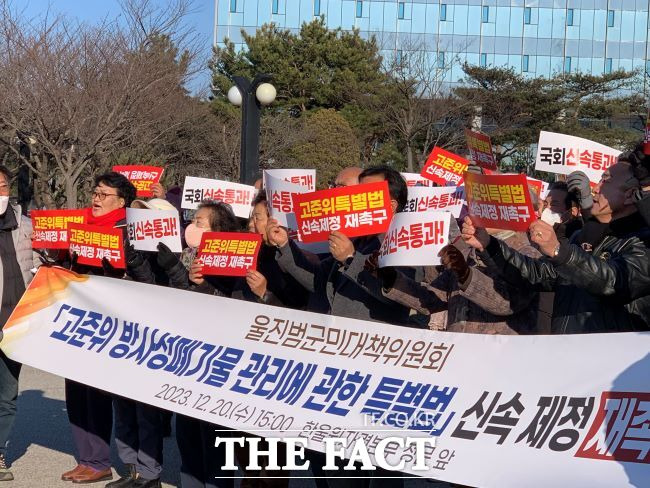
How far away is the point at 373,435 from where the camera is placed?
4629 millimetres

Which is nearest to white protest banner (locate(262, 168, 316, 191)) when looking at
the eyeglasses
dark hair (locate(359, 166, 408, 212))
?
the eyeglasses

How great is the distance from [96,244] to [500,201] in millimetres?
2845

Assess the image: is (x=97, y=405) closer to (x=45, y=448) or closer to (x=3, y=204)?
(x=45, y=448)

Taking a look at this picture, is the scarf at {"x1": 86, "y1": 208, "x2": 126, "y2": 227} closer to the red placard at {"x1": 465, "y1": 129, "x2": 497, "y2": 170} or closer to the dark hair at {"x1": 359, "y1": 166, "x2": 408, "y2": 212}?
the dark hair at {"x1": 359, "y1": 166, "x2": 408, "y2": 212}

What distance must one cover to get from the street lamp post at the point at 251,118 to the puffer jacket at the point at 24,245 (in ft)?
18.4

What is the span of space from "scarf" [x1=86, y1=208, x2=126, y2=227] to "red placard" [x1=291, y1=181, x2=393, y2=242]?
6.61ft

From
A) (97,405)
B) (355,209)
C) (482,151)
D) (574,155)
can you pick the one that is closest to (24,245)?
(97,405)

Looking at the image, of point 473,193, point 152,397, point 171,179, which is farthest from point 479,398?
point 171,179

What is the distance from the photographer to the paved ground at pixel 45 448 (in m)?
6.73

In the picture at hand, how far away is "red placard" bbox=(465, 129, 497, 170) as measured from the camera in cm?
803

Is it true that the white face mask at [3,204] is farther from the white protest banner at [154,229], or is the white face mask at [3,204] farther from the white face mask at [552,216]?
the white face mask at [552,216]

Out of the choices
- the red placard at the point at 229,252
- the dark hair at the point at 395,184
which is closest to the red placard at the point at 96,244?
the red placard at the point at 229,252

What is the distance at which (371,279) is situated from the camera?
191 inches

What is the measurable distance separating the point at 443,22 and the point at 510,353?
6371 cm
